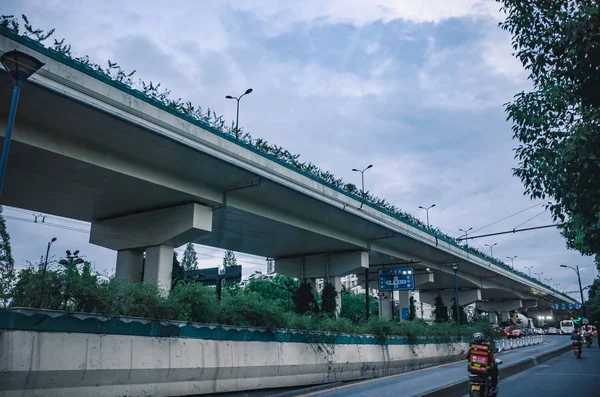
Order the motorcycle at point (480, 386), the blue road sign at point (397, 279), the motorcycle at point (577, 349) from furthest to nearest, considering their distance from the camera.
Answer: the blue road sign at point (397, 279), the motorcycle at point (577, 349), the motorcycle at point (480, 386)

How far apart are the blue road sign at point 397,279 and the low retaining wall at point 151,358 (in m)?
14.3

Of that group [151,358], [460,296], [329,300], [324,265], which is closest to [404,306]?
[329,300]

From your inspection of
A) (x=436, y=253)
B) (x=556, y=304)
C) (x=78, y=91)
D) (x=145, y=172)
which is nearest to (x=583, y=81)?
(x=78, y=91)

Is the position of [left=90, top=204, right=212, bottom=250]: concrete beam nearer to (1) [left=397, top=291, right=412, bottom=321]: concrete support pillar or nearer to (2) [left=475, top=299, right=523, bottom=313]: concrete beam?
(1) [left=397, top=291, right=412, bottom=321]: concrete support pillar

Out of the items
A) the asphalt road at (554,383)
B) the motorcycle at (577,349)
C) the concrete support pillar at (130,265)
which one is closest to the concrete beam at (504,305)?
the motorcycle at (577,349)

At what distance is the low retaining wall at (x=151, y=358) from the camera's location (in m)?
8.82

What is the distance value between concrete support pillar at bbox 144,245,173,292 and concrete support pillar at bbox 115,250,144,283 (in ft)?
7.17

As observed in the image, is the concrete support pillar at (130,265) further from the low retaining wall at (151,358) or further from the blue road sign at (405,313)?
the blue road sign at (405,313)

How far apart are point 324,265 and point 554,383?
62.4 ft

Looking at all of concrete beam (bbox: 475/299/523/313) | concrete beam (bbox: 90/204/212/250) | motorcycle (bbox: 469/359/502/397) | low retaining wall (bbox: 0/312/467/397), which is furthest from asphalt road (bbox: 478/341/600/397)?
concrete beam (bbox: 475/299/523/313)

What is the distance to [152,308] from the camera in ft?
39.0

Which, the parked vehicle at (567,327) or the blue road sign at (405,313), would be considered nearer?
the blue road sign at (405,313)

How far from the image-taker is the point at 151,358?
36.5 feet

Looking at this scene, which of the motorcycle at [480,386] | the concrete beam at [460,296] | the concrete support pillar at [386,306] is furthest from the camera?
the concrete beam at [460,296]
